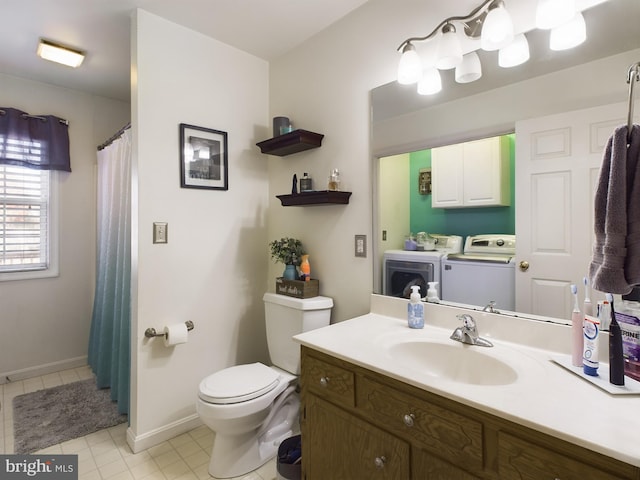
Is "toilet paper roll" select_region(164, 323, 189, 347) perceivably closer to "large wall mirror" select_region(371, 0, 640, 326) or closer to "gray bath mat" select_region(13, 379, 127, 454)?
"gray bath mat" select_region(13, 379, 127, 454)

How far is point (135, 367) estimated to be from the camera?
6.10ft

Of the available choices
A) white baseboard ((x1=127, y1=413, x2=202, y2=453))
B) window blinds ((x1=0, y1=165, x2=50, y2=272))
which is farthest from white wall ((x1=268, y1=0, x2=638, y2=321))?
window blinds ((x1=0, y1=165, x2=50, y2=272))

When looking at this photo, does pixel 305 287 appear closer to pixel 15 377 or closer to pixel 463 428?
pixel 463 428

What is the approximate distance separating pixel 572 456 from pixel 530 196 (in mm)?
845

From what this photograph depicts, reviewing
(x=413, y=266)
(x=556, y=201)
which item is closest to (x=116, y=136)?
(x=413, y=266)

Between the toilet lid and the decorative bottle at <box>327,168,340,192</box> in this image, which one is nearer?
the toilet lid

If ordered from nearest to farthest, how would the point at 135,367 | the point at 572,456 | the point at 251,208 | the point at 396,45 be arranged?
the point at 572,456 → the point at 396,45 → the point at 135,367 → the point at 251,208

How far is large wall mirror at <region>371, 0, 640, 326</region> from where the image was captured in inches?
43.3

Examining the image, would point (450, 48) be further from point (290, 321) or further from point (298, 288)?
point (290, 321)

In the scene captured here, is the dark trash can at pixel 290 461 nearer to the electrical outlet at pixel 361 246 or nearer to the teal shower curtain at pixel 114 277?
the electrical outlet at pixel 361 246

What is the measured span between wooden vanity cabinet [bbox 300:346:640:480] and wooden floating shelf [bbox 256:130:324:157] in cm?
119

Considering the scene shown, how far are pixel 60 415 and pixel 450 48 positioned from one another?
301 centimetres

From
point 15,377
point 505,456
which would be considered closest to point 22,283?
point 15,377

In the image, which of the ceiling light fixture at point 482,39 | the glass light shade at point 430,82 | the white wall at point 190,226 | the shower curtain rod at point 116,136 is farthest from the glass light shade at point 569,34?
the shower curtain rod at point 116,136
